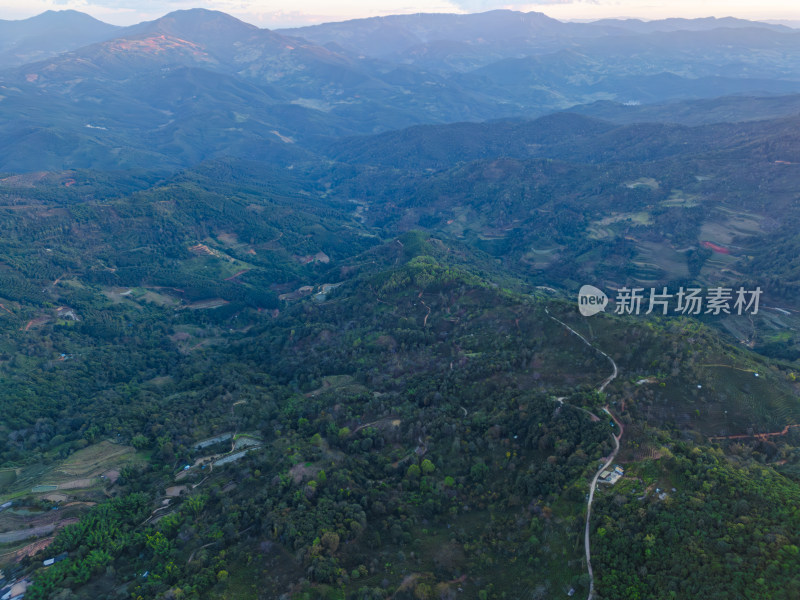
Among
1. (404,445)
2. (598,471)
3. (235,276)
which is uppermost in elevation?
(598,471)

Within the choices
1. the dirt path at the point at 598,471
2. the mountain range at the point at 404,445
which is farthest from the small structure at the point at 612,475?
the dirt path at the point at 598,471

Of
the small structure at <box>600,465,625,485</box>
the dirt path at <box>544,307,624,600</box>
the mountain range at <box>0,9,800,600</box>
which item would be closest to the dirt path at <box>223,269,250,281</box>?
the mountain range at <box>0,9,800,600</box>

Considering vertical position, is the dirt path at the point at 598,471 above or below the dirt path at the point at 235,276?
→ above

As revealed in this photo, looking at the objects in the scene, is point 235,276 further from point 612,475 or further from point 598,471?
point 612,475

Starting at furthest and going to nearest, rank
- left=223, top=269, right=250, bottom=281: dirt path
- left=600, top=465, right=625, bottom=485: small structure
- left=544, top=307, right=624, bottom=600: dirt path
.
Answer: left=223, top=269, right=250, bottom=281: dirt path
left=600, top=465, right=625, bottom=485: small structure
left=544, top=307, right=624, bottom=600: dirt path

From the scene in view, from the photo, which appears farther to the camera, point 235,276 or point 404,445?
point 235,276

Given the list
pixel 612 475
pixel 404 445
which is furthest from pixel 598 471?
pixel 404 445

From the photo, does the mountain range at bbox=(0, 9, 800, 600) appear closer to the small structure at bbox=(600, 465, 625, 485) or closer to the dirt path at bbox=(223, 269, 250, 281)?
Answer: the small structure at bbox=(600, 465, 625, 485)

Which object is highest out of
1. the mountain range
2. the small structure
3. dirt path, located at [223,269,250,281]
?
the small structure

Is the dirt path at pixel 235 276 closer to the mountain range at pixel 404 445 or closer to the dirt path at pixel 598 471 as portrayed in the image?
the mountain range at pixel 404 445

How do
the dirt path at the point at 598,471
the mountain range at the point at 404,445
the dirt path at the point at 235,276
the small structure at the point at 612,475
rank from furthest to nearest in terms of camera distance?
the dirt path at the point at 235,276, the small structure at the point at 612,475, the mountain range at the point at 404,445, the dirt path at the point at 598,471

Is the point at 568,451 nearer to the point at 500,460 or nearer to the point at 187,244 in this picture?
the point at 500,460
